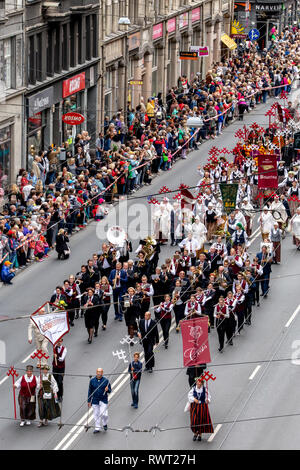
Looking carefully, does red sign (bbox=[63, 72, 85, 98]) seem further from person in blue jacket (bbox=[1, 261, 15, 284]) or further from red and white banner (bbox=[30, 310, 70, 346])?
red and white banner (bbox=[30, 310, 70, 346])

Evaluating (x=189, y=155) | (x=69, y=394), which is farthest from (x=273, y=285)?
(x=189, y=155)

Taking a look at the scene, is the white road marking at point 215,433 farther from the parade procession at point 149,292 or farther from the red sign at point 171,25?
the red sign at point 171,25

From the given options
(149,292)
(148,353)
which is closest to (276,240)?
(149,292)

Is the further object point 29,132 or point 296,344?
point 29,132

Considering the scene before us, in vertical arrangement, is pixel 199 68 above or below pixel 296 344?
above

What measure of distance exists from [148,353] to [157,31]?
36.4 m

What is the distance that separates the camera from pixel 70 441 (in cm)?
2905

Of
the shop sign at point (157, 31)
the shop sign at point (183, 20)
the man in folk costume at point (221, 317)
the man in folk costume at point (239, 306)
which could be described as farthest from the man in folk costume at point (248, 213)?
the shop sign at point (183, 20)

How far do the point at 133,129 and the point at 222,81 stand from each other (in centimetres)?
1371

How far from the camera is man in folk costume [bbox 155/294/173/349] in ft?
114

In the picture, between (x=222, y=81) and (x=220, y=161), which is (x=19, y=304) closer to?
(x=220, y=161)

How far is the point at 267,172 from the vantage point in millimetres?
44094

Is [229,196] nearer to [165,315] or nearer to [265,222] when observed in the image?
[265,222]

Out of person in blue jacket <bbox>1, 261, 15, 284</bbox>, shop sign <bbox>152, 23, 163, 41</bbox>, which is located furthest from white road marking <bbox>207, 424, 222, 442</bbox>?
shop sign <bbox>152, 23, 163, 41</bbox>
